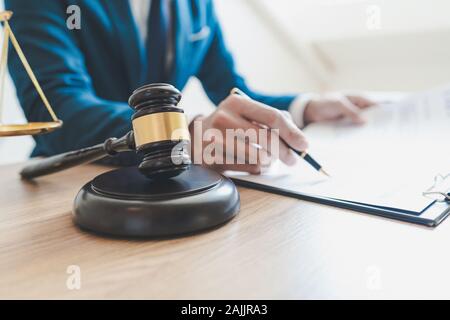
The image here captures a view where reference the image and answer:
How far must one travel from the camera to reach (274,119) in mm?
533

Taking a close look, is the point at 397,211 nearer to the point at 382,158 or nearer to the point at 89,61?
the point at 382,158

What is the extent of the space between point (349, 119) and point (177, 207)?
706 mm

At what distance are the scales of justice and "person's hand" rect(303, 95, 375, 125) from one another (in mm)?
589

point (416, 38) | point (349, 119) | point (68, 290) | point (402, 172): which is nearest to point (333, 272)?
point (68, 290)

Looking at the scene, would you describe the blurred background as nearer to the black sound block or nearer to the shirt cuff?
the shirt cuff

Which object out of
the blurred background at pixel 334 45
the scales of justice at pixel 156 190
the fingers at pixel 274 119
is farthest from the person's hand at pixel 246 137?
the blurred background at pixel 334 45

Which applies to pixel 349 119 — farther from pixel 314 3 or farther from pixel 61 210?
pixel 314 3

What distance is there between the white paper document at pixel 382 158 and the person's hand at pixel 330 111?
2 centimetres

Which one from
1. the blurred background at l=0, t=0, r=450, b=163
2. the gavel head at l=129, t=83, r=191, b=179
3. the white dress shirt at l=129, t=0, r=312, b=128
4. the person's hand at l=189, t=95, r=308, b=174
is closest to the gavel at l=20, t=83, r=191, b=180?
the gavel head at l=129, t=83, r=191, b=179

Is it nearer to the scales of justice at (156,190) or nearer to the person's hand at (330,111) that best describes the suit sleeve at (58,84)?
the scales of justice at (156,190)

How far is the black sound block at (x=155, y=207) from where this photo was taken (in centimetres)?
37

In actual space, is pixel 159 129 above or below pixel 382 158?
above

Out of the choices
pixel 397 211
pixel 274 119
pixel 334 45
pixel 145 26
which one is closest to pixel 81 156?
A: pixel 274 119

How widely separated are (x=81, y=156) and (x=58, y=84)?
252mm
